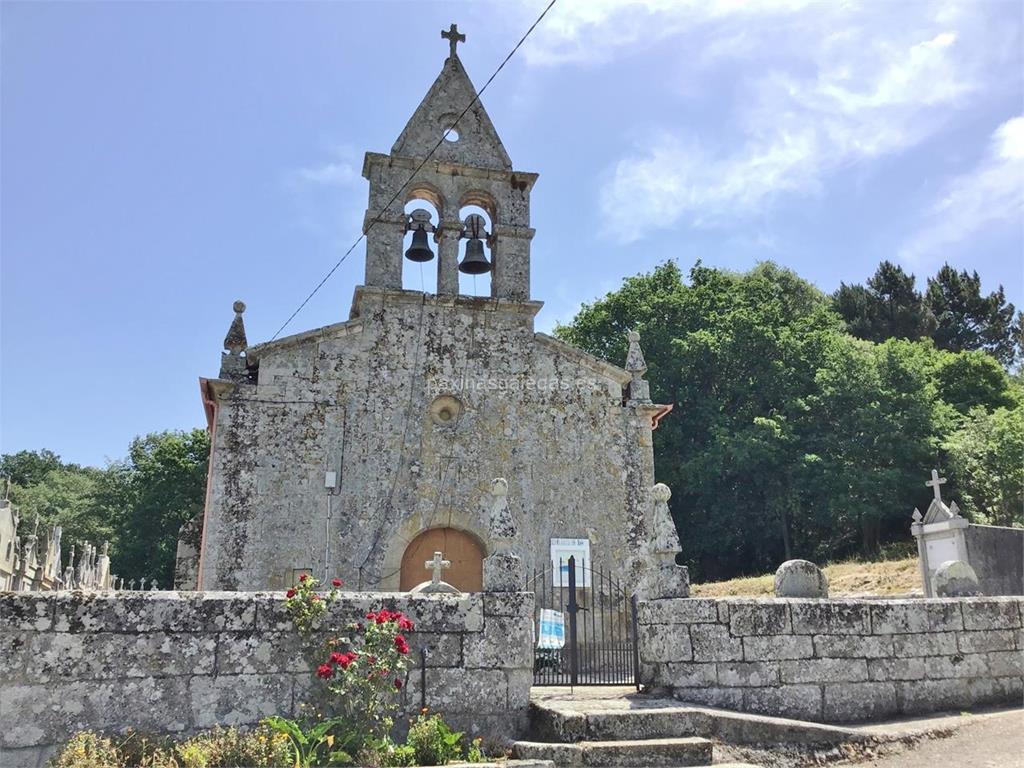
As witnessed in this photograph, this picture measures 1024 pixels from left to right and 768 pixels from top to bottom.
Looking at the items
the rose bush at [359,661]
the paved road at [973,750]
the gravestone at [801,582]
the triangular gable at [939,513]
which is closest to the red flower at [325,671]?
the rose bush at [359,661]

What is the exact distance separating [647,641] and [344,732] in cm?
299

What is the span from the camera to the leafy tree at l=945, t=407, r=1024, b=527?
2662 cm

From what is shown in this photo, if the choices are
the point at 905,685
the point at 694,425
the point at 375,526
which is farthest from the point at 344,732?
the point at 694,425

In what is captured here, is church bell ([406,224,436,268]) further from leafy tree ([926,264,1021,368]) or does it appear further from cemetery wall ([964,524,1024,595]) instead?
leafy tree ([926,264,1021,368])

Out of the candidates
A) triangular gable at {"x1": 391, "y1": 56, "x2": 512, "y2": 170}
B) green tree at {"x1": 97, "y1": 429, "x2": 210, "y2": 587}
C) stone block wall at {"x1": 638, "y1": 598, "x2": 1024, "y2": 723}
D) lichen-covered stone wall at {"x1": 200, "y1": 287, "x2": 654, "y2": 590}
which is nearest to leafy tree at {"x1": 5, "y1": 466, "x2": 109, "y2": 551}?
green tree at {"x1": 97, "y1": 429, "x2": 210, "y2": 587}

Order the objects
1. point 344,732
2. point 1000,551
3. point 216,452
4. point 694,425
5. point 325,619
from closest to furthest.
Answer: point 344,732
point 325,619
point 216,452
point 1000,551
point 694,425

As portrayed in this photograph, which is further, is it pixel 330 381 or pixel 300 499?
pixel 330 381

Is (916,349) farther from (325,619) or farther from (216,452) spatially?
(325,619)

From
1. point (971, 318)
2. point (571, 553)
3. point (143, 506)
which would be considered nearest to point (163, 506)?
point (143, 506)

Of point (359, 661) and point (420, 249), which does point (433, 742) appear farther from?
point (420, 249)

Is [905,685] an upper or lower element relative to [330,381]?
lower

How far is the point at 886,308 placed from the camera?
4334 cm

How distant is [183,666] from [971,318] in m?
48.5

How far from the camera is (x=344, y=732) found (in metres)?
5.95
